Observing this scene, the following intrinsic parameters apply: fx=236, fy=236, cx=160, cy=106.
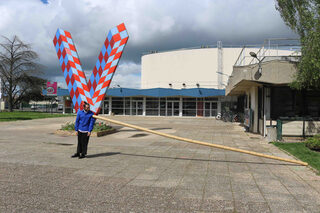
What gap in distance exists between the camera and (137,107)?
3397cm

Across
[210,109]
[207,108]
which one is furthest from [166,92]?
[210,109]

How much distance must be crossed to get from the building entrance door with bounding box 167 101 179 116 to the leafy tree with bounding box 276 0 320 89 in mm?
21891

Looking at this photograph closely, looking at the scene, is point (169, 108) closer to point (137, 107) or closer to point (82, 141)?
point (137, 107)

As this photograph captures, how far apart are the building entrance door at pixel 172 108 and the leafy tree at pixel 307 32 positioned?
21891 millimetres

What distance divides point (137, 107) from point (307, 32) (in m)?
25.9

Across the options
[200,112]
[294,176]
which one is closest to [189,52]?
[200,112]

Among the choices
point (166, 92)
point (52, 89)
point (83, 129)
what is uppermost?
point (52, 89)

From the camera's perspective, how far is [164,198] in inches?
146

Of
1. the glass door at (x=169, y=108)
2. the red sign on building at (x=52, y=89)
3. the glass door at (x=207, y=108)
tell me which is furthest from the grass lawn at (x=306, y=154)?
the red sign on building at (x=52, y=89)

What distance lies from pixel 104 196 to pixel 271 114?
11.0 metres

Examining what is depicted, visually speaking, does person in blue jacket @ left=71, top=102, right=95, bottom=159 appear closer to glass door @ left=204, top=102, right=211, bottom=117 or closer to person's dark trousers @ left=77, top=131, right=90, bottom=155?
person's dark trousers @ left=77, top=131, right=90, bottom=155

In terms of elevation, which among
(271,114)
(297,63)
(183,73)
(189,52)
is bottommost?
(271,114)

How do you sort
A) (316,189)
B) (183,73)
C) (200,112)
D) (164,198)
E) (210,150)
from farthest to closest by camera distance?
(183,73), (200,112), (210,150), (316,189), (164,198)

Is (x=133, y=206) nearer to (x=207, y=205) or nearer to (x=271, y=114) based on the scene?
(x=207, y=205)
